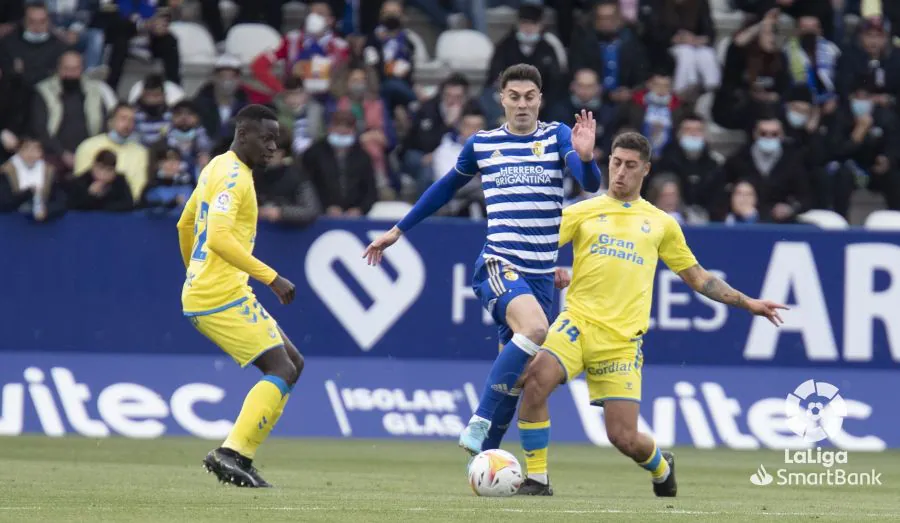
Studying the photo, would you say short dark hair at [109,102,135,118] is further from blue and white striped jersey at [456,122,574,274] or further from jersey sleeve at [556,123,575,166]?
jersey sleeve at [556,123,575,166]

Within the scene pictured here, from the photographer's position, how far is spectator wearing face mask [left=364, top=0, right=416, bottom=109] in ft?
66.6

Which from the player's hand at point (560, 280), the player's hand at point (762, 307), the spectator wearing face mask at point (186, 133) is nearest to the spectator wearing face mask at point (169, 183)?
the spectator wearing face mask at point (186, 133)

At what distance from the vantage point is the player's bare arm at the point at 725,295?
11109 mm

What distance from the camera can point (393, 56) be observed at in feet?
67.5

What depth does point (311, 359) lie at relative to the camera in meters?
16.7

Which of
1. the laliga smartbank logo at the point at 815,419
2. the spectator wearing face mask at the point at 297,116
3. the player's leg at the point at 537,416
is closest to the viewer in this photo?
the player's leg at the point at 537,416

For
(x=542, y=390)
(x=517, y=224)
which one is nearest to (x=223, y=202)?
(x=517, y=224)

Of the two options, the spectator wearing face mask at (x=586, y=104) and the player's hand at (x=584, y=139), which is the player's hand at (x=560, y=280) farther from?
the spectator wearing face mask at (x=586, y=104)

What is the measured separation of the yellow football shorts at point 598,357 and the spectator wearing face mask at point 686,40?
9.83 m

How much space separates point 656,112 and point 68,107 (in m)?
6.33

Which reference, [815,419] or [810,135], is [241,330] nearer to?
[815,419]

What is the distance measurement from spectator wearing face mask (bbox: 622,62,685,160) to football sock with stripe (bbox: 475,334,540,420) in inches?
344

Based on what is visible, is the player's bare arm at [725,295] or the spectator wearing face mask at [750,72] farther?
the spectator wearing face mask at [750,72]

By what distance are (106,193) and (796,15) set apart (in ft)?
29.1
